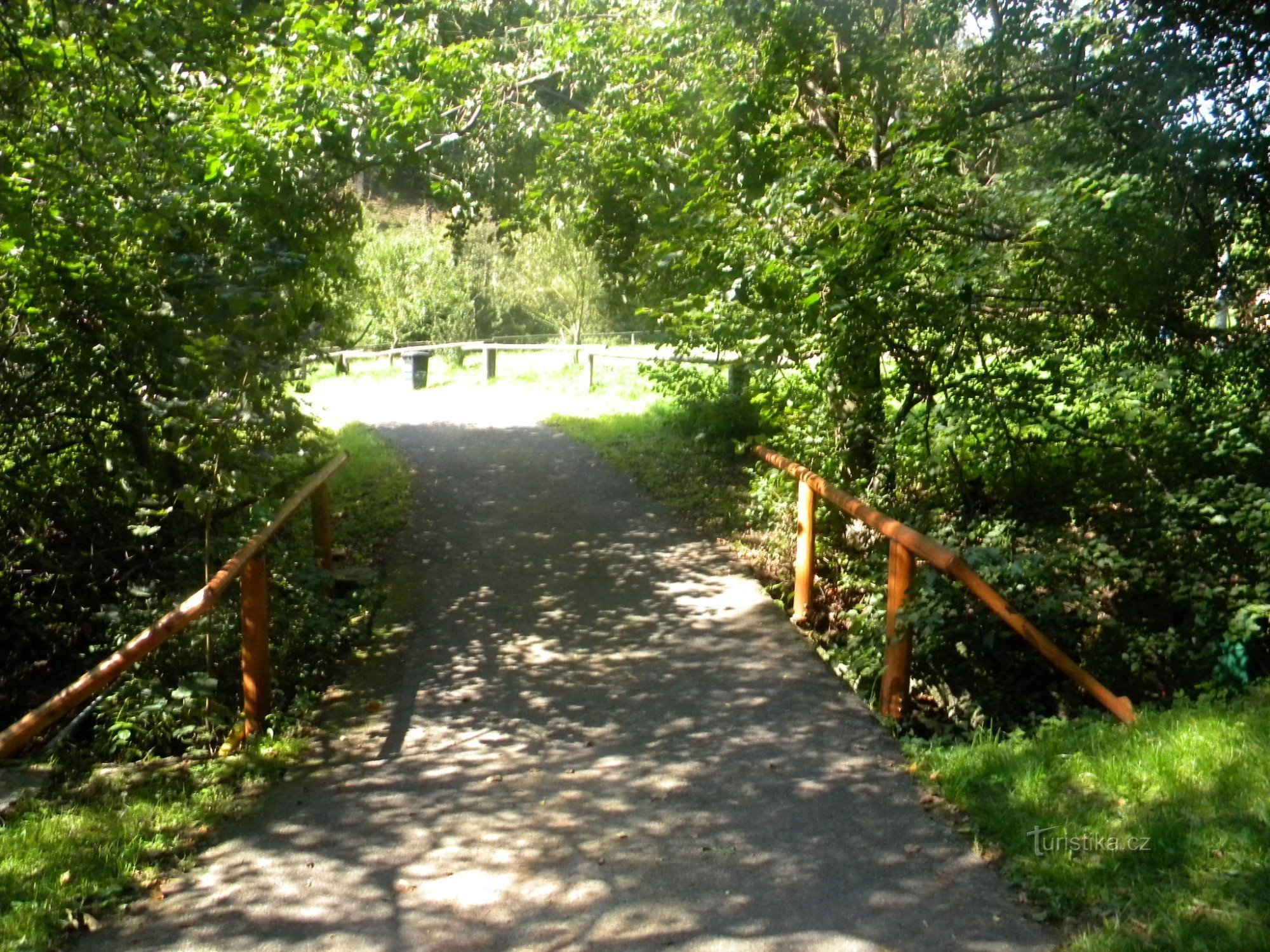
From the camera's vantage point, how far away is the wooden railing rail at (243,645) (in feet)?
17.3

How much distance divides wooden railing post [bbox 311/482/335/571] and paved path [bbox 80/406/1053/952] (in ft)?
3.50

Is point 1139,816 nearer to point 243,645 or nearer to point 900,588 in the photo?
point 900,588

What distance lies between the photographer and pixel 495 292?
113 ft

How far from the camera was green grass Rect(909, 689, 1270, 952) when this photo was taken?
3629 millimetres

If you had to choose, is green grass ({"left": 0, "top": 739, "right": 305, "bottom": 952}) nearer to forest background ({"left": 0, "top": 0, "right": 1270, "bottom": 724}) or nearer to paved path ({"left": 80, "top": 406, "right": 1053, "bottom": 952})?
paved path ({"left": 80, "top": 406, "right": 1053, "bottom": 952})

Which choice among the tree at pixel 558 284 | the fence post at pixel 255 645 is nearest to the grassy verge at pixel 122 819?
the fence post at pixel 255 645

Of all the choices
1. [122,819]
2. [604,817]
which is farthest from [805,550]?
[122,819]

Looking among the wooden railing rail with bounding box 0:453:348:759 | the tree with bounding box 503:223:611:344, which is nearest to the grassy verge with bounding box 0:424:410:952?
the wooden railing rail with bounding box 0:453:348:759

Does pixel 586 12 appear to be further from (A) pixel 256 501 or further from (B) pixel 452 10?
(A) pixel 256 501

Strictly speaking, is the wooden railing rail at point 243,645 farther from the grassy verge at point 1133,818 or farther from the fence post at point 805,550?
the grassy verge at point 1133,818

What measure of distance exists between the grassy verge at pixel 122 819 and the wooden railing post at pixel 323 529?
4.90ft

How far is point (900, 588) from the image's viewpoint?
6324 mm

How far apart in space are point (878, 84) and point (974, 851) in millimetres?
6481

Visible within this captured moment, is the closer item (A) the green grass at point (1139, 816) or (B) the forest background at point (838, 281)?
(A) the green grass at point (1139, 816)
